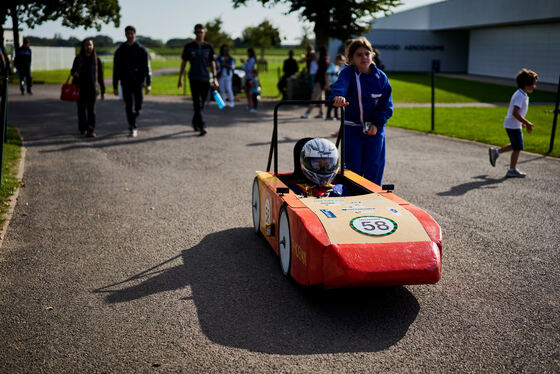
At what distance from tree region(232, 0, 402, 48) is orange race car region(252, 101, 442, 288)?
809 inches

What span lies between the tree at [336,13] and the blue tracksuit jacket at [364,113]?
19080 mm

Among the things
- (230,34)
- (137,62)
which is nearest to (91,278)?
(137,62)

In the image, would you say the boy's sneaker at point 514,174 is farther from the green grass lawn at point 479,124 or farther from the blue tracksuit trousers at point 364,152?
the blue tracksuit trousers at point 364,152

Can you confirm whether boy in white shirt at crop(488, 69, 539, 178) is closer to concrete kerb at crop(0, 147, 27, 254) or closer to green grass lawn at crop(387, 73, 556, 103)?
concrete kerb at crop(0, 147, 27, 254)

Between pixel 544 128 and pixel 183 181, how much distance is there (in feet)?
33.7

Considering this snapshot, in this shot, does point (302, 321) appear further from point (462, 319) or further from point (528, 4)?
point (528, 4)

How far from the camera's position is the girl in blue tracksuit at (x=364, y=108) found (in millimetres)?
5551

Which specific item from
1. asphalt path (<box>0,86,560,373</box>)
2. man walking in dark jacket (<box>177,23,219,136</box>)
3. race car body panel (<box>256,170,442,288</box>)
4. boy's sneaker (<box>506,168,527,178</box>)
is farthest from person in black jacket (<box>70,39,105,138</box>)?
race car body panel (<box>256,170,442,288</box>)

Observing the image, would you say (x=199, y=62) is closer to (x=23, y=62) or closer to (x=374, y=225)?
(x=374, y=225)

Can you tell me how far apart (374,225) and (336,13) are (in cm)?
2213

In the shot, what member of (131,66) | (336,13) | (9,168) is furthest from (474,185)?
(336,13)

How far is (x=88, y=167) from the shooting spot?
361 inches

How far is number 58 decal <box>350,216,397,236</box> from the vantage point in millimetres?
4047

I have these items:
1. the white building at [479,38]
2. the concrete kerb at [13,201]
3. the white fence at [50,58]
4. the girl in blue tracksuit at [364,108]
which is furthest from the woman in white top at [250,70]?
the white fence at [50,58]
